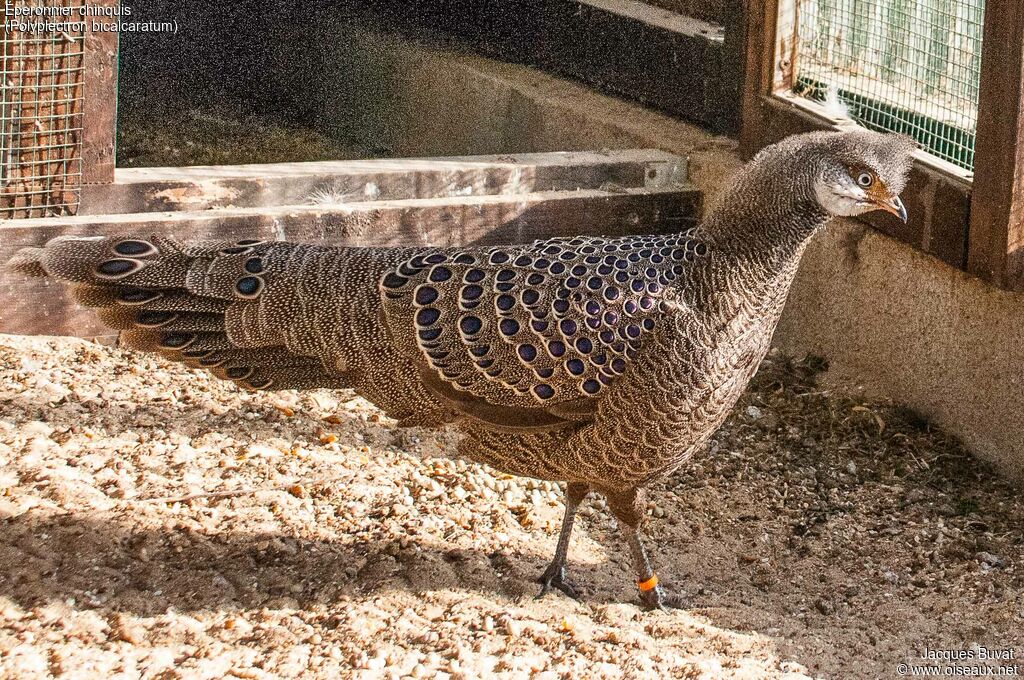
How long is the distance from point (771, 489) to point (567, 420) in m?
1.25

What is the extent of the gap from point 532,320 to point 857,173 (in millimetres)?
996

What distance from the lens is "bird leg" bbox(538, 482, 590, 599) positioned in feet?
12.2

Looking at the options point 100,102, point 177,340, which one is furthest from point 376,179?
point 177,340

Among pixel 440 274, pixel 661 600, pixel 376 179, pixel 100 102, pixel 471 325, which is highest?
pixel 100 102

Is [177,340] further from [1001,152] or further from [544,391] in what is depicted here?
[1001,152]

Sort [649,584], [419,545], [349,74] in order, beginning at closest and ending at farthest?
[649,584] < [419,545] < [349,74]

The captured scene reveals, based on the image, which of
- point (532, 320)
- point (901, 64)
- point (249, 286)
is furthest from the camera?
point (901, 64)

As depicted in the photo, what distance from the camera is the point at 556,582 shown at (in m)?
3.74

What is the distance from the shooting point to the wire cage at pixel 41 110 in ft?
13.8

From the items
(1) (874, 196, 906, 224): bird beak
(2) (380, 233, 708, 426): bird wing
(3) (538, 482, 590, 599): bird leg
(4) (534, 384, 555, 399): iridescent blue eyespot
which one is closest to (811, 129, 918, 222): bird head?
(1) (874, 196, 906, 224): bird beak

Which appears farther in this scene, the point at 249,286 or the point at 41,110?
the point at 41,110

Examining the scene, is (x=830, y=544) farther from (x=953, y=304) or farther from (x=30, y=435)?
(x=30, y=435)

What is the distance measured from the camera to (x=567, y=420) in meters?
3.39

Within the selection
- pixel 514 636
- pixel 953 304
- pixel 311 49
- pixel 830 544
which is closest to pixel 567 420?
pixel 514 636
